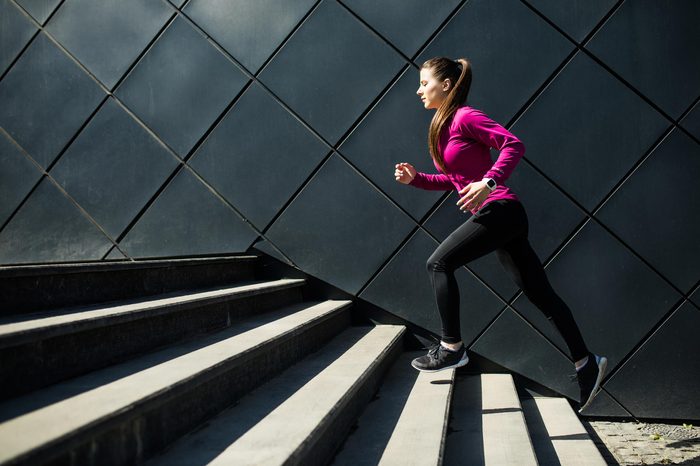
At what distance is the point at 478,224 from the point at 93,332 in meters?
1.80

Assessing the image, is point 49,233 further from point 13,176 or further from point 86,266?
point 86,266

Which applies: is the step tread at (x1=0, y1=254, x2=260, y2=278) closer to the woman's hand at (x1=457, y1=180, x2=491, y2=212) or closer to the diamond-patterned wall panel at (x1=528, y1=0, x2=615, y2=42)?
the woman's hand at (x1=457, y1=180, x2=491, y2=212)

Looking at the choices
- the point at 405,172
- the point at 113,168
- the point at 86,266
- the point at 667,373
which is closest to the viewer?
the point at 86,266

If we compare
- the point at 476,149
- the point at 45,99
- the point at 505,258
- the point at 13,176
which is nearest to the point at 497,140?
the point at 476,149

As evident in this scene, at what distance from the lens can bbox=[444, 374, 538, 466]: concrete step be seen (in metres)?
2.74

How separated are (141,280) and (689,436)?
3.54m

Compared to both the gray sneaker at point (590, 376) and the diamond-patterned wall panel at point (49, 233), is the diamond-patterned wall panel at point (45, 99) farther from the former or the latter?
the gray sneaker at point (590, 376)

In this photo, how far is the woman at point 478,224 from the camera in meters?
3.04

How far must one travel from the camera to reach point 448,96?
3.27m

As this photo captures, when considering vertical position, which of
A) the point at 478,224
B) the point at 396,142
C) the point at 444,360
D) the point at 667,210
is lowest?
the point at 444,360

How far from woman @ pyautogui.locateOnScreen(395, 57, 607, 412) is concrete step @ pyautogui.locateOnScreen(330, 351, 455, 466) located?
209 mm

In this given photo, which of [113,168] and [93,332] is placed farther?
[113,168]

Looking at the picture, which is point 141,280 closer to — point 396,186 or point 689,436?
point 396,186

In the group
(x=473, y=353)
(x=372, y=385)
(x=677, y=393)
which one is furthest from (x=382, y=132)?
(x=677, y=393)
